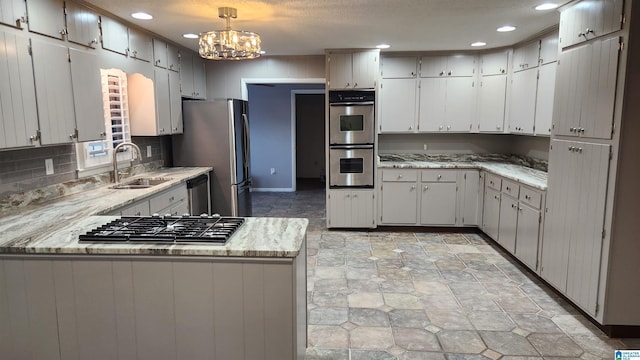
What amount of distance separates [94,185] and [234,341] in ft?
8.46

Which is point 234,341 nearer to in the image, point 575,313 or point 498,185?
point 575,313

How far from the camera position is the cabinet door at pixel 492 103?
5.30m

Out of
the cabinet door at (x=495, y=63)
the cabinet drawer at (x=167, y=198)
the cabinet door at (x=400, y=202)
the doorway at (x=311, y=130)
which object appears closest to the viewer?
the cabinet drawer at (x=167, y=198)

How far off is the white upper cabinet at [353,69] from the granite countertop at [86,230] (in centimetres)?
309

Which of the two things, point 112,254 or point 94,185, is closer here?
point 112,254

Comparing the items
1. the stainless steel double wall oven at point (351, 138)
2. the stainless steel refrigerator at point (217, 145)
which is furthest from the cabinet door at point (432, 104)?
the stainless steel refrigerator at point (217, 145)

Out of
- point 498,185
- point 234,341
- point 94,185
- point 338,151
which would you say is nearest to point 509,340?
point 234,341

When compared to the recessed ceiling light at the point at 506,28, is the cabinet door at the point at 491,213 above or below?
below

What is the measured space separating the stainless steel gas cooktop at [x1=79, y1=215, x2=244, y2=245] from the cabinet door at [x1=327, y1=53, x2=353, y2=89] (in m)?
3.30

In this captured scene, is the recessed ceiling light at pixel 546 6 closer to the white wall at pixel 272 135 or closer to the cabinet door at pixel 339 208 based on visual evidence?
the cabinet door at pixel 339 208

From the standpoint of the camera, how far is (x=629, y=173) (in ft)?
8.87

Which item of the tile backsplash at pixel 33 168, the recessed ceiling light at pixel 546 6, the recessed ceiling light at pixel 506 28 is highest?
the recessed ceiling light at pixel 506 28

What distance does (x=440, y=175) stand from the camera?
17.6 ft

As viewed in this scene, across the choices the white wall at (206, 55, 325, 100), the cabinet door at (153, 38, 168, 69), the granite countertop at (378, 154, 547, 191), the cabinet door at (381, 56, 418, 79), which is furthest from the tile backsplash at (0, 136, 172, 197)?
the cabinet door at (381, 56, 418, 79)
